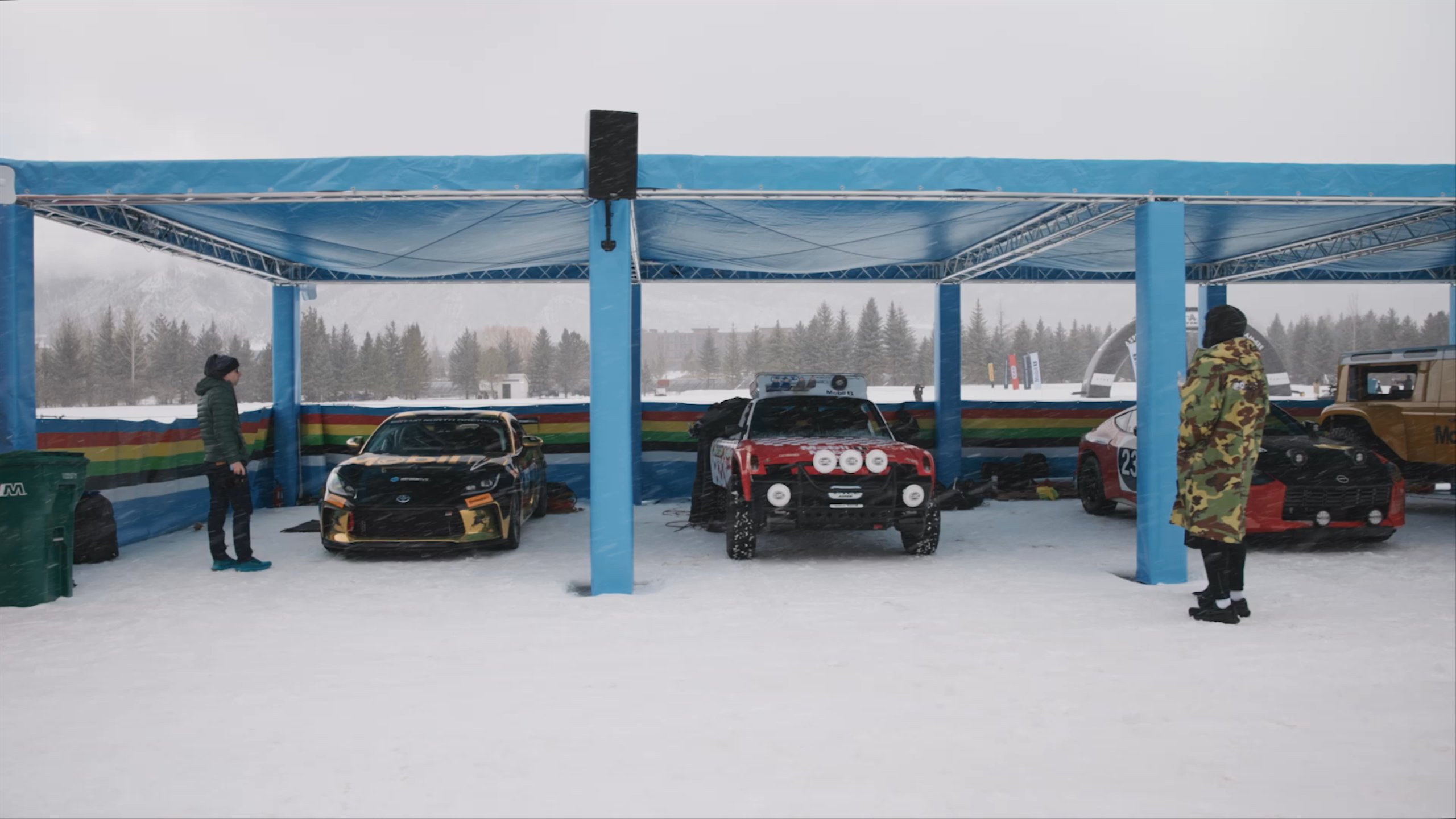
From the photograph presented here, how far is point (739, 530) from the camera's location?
8.09m

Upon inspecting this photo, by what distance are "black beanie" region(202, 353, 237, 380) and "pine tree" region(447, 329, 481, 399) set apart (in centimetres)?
9956

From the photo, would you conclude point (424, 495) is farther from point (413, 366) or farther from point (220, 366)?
point (413, 366)

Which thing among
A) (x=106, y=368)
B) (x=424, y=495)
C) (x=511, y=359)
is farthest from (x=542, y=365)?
(x=424, y=495)

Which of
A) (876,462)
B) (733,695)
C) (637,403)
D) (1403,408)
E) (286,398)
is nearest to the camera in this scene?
(733,695)

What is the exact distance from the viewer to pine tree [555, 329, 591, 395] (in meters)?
105

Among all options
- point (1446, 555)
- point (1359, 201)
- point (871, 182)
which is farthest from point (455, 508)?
point (1446, 555)

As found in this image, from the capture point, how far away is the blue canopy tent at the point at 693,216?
22.3ft

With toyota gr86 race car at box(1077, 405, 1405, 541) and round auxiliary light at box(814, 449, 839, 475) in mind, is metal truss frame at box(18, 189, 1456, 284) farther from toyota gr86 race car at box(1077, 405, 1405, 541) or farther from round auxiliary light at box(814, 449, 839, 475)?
toyota gr86 race car at box(1077, 405, 1405, 541)

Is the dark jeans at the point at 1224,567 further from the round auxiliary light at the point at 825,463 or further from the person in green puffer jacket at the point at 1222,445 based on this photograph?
the round auxiliary light at the point at 825,463

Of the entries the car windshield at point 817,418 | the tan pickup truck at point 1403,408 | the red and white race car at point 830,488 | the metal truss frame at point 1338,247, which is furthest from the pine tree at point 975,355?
the red and white race car at point 830,488

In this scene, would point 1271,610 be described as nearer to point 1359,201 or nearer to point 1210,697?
point 1210,697

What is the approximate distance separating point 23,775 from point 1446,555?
10113 mm

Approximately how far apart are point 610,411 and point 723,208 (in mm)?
2293

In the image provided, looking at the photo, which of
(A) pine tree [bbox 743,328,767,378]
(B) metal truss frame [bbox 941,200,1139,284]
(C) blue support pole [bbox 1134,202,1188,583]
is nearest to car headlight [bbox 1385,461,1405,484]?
(C) blue support pole [bbox 1134,202,1188,583]
